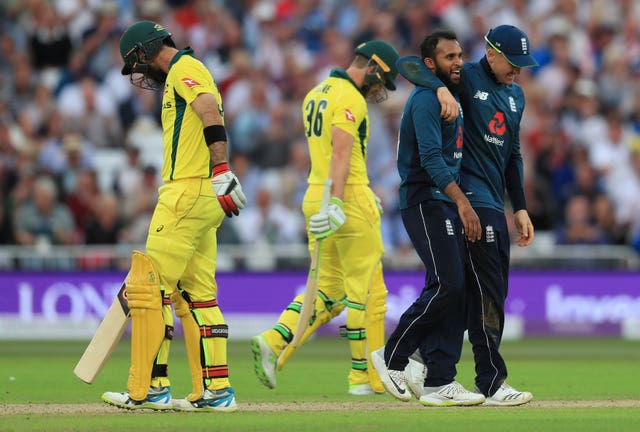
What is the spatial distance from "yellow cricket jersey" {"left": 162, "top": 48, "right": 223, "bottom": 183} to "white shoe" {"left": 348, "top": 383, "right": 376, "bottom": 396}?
228 cm

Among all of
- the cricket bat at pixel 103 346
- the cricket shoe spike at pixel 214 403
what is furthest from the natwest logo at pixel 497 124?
the cricket bat at pixel 103 346

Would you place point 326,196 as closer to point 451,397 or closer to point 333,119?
point 333,119

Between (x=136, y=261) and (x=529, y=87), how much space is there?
468 inches

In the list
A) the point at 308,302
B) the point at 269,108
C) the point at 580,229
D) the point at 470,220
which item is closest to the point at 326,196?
the point at 308,302

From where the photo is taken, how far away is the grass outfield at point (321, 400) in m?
7.57

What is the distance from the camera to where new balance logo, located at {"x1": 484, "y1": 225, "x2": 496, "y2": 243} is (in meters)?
8.62

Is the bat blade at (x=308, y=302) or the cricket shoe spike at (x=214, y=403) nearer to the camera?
the cricket shoe spike at (x=214, y=403)

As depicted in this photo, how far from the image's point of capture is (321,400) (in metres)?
9.21

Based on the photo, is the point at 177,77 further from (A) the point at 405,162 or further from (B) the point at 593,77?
(B) the point at 593,77

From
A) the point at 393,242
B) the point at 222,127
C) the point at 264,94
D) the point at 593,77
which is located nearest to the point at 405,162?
the point at 222,127

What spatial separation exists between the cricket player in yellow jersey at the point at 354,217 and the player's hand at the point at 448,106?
3.93ft

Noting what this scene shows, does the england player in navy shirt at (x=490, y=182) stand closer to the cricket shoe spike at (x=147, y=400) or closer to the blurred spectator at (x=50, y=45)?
the cricket shoe spike at (x=147, y=400)

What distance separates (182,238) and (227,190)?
0.48 meters

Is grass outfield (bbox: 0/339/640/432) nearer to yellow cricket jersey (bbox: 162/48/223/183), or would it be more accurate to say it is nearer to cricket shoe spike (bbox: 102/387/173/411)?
cricket shoe spike (bbox: 102/387/173/411)
